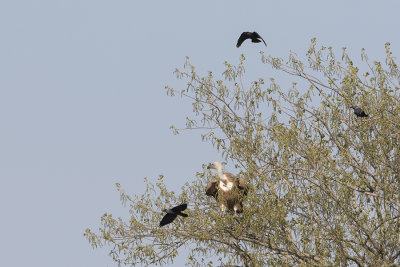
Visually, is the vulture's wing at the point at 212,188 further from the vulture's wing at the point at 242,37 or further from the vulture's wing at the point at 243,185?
the vulture's wing at the point at 242,37

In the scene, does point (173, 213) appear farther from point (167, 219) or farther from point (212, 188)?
point (212, 188)

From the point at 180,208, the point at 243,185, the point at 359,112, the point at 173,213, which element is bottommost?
the point at 173,213

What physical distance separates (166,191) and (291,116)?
11.2ft

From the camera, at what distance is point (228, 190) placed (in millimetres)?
19734

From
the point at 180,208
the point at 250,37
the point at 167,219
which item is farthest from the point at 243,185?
the point at 250,37

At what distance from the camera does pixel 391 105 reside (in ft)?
69.9

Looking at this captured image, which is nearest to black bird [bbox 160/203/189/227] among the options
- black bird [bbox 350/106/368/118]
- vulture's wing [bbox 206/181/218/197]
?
vulture's wing [bbox 206/181/218/197]

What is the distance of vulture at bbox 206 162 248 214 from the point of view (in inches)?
775

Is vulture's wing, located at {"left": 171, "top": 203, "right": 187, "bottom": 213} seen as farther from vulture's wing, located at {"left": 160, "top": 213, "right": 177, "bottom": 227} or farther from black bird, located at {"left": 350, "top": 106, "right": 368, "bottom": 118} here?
black bird, located at {"left": 350, "top": 106, "right": 368, "bottom": 118}

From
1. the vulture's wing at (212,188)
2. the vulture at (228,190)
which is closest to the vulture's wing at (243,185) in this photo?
the vulture at (228,190)

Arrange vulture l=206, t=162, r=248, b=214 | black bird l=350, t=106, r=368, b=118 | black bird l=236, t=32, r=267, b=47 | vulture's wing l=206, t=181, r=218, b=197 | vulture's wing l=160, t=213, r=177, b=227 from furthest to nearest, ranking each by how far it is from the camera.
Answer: black bird l=236, t=32, r=267, b=47 < black bird l=350, t=106, r=368, b=118 < vulture's wing l=206, t=181, r=218, b=197 < vulture's wing l=160, t=213, r=177, b=227 < vulture l=206, t=162, r=248, b=214

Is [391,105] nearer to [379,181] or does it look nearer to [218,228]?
[379,181]

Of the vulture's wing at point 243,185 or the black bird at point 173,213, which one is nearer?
the black bird at point 173,213

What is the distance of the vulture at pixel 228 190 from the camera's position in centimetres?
1969
